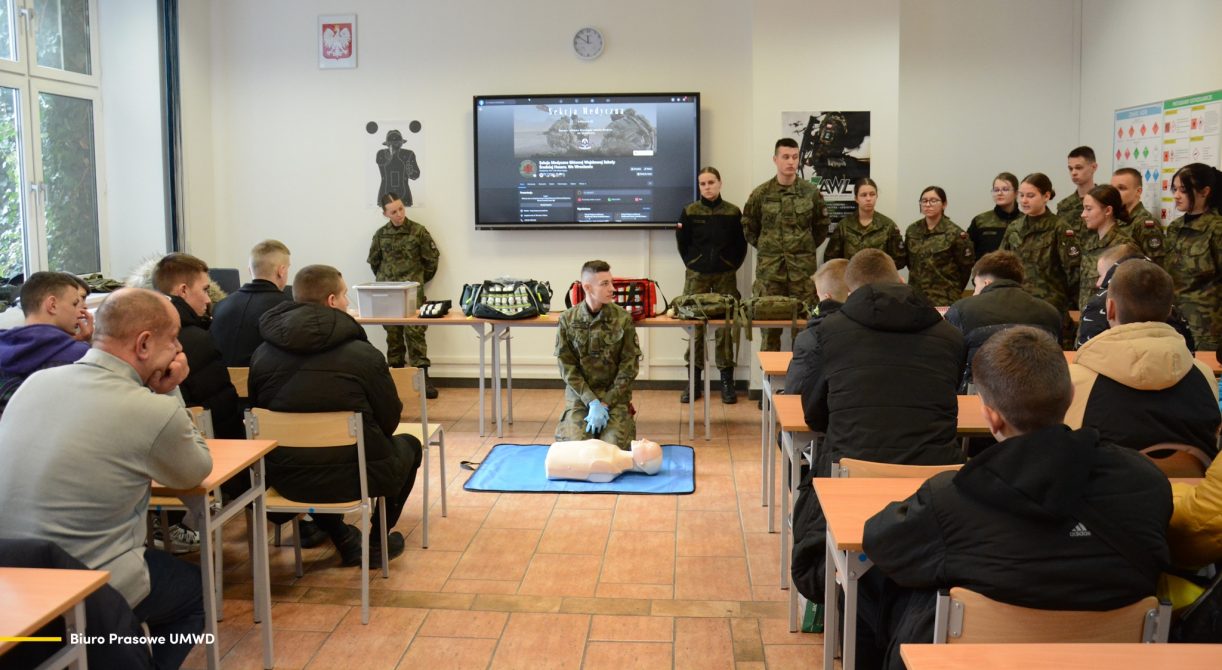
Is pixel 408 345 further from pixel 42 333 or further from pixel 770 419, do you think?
pixel 42 333

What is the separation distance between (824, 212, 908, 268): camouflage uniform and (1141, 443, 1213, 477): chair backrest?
14.2ft

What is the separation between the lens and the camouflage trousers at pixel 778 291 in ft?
23.2

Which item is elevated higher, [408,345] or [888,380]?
[888,380]

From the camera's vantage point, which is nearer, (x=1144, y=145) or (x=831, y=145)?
(x=1144, y=145)

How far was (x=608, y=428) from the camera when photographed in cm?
560

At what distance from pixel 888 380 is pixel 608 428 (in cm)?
274

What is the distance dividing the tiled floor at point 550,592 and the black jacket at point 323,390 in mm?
472

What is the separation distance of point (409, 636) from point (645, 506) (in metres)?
1.71

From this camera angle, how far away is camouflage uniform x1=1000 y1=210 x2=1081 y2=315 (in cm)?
650

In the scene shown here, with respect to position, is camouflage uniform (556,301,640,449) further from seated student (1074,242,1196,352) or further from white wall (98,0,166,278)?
white wall (98,0,166,278)

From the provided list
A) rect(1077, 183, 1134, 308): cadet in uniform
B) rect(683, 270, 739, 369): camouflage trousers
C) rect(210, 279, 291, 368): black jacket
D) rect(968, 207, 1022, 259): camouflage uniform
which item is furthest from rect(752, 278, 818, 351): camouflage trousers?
rect(210, 279, 291, 368): black jacket

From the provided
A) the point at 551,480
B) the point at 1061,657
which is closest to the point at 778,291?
the point at 551,480

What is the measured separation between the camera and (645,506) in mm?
4867

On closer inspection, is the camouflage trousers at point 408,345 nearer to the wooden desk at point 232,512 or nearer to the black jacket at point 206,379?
the black jacket at point 206,379
